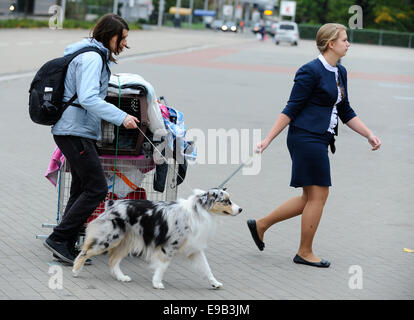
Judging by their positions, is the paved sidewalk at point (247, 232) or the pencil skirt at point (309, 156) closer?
the paved sidewalk at point (247, 232)

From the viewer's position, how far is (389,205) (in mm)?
8961

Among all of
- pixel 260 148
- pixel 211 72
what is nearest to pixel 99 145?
pixel 260 148

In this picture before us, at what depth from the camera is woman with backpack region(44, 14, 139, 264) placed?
544 centimetres

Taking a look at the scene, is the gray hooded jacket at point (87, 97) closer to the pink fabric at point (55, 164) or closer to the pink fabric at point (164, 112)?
the pink fabric at point (55, 164)

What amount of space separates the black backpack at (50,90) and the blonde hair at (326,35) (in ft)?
5.53

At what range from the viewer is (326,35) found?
6074 mm

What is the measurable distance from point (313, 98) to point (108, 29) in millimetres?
1625

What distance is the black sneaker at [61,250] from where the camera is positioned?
5852 mm

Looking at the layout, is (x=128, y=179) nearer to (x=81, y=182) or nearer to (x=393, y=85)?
(x=81, y=182)

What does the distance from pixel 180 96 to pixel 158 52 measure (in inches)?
733

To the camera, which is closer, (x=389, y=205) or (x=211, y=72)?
(x=389, y=205)

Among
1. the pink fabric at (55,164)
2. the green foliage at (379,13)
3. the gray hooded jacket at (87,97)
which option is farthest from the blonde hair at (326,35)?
the green foliage at (379,13)

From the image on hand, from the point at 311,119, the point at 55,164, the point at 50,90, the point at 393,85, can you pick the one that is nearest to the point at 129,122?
the point at 50,90

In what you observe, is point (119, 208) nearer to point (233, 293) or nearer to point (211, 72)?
point (233, 293)
